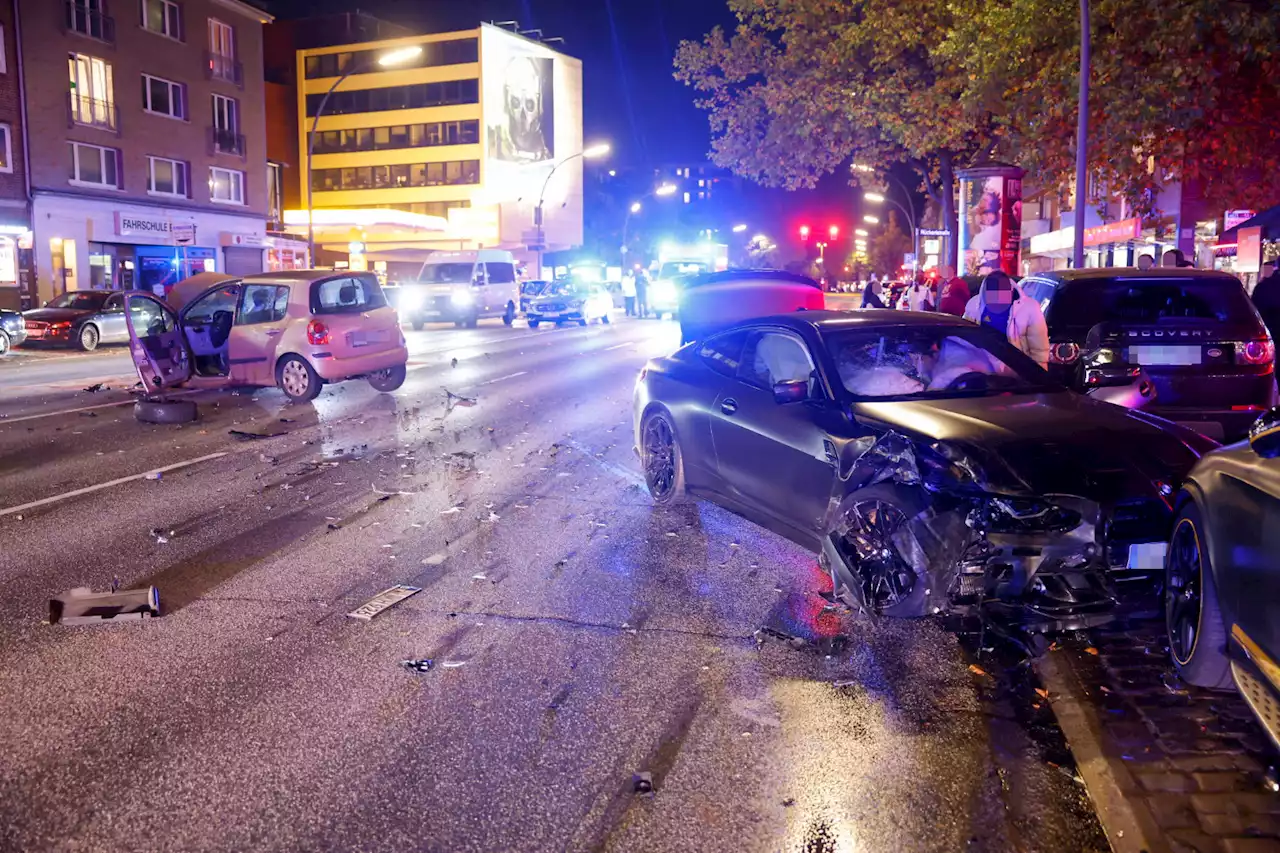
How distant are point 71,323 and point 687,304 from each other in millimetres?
20373

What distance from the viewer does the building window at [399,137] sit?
A: 84.0 m

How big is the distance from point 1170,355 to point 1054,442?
480 centimetres

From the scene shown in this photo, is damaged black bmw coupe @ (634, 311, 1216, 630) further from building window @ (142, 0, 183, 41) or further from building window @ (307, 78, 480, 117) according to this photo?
building window @ (307, 78, 480, 117)

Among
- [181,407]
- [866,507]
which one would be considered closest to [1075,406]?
[866,507]

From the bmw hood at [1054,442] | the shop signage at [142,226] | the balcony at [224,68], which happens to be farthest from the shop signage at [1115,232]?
the balcony at [224,68]

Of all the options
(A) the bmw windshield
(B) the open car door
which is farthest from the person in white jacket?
(B) the open car door

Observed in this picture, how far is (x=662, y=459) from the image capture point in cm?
832

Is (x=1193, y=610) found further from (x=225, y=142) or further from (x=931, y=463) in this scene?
(x=225, y=142)

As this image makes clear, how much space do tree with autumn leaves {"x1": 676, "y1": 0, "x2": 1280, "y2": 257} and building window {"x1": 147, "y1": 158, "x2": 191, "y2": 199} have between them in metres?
21.3

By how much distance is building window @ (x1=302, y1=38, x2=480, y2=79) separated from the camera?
270 ft

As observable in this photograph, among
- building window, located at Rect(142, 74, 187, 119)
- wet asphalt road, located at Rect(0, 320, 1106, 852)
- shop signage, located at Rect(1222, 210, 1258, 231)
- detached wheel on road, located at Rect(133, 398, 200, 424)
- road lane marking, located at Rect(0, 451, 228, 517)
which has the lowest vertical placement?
wet asphalt road, located at Rect(0, 320, 1106, 852)

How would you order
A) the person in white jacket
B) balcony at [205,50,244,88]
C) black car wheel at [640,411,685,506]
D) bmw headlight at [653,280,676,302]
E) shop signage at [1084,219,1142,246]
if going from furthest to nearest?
balcony at [205,50,244,88] → bmw headlight at [653,280,676,302] → shop signage at [1084,219,1142,246] → the person in white jacket → black car wheel at [640,411,685,506]

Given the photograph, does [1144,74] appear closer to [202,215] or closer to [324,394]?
[324,394]

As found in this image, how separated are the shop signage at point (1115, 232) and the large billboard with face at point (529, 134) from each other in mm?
54028
